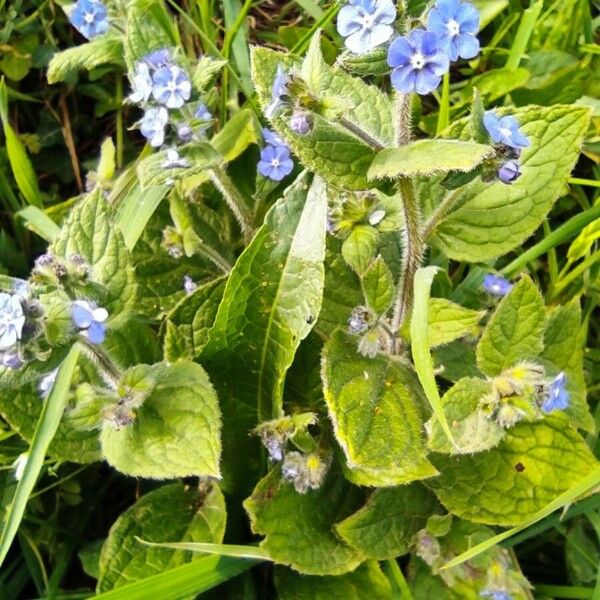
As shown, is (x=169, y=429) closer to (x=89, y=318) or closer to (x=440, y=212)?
(x=89, y=318)

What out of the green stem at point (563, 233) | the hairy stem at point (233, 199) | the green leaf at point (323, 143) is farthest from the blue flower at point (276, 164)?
the green stem at point (563, 233)

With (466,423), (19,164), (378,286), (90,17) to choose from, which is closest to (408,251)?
(378,286)

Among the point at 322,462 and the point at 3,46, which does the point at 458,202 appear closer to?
the point at 322,462

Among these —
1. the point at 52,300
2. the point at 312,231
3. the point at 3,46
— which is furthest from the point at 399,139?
the point at 3,46

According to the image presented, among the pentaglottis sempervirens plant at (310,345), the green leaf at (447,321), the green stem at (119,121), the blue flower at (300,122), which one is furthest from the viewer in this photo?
the green stem at (119,121)

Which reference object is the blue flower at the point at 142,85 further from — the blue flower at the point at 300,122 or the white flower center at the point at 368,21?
the white flower center at the point at 368,21
